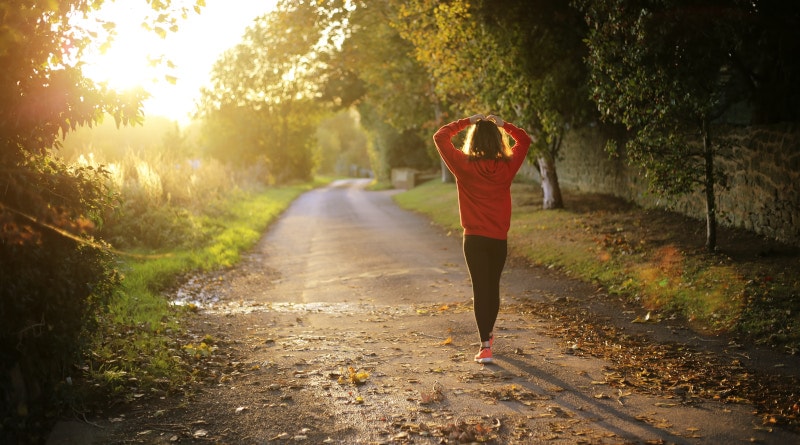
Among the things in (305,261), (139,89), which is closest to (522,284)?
(305,261)

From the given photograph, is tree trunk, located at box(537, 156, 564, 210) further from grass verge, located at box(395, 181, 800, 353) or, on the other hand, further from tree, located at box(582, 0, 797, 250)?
tree, located at box(582, 0, 797, 250)

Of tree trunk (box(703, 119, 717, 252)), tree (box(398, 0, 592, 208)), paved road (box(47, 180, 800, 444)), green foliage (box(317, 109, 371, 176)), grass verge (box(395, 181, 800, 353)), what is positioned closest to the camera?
paved road (box(47, 180, 800, 444))

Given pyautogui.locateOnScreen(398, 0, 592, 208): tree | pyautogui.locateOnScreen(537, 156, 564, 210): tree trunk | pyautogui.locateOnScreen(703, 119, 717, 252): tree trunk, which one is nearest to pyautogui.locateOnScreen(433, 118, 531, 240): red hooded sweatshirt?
pyautogui.locateOnScreen(703, 119, 717, 252): tree trunk

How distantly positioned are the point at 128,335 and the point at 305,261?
26.1ft

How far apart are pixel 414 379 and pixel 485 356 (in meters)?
0.85

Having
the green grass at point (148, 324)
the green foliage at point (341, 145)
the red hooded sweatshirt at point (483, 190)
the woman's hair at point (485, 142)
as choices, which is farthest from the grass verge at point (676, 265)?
the green foliage at point (341, 145)

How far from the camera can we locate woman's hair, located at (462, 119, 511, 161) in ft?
22.7

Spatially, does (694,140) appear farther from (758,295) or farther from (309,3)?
(309,3)

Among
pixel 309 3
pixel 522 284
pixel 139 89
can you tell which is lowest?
pixel 522 284

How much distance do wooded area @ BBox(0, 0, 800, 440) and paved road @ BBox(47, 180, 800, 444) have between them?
1190 mm

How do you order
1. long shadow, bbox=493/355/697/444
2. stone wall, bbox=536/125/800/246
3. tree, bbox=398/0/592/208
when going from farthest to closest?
tree, bbox=398/0/592/208 → stone wall, bbox=536/125/800/246 → long shadow, bbox=493/355/697/444

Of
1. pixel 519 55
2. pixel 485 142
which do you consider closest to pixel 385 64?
pixel 519 55

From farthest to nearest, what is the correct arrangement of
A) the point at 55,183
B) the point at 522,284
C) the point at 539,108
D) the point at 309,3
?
the point at 309,3 < the point at 539,108 < the point at 522,284 < the point at 55,183

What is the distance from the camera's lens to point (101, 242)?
6125 mm
